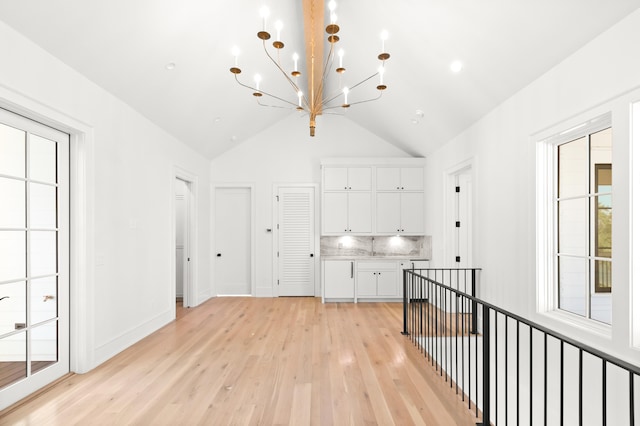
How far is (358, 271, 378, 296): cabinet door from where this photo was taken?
20.4 ft

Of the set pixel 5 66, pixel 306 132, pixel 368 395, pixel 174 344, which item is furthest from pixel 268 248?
pixel 5 66

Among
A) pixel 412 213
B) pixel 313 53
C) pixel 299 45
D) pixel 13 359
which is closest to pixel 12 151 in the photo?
pixel 13 359

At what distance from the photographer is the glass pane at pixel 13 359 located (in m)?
2.54

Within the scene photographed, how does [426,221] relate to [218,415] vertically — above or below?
above

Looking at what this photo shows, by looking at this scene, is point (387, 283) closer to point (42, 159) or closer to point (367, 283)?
point (367, 283)

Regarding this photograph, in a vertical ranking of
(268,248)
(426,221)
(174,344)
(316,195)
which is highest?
(316,195)

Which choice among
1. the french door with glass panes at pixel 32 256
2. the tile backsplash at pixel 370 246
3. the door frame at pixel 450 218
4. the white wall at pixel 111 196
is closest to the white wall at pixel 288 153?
the tile backsplash at pixel 370 246

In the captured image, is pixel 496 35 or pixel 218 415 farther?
pixel 496 35

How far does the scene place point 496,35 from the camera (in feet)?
9.68

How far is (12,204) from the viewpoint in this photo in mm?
2641

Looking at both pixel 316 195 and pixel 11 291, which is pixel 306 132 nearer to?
pixel 316 195

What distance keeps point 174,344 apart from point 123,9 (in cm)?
332

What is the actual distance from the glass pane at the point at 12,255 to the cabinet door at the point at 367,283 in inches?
184

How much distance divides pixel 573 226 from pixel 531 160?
70 centimetres
